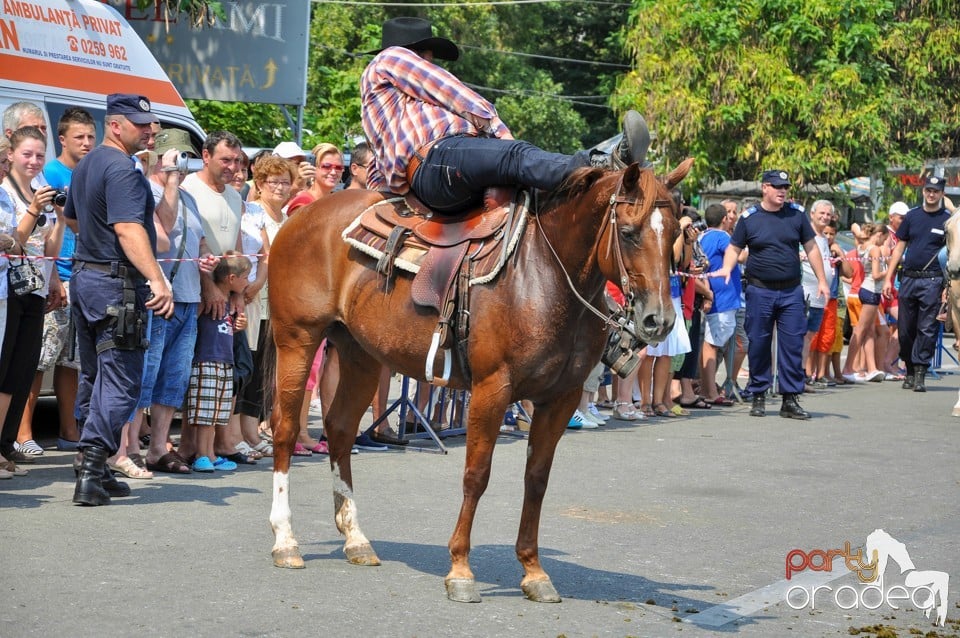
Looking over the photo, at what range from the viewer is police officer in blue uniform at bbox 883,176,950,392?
17344 mm

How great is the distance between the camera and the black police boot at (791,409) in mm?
14102

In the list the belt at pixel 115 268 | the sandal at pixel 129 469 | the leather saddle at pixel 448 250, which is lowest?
the sandal at pixel 129 469

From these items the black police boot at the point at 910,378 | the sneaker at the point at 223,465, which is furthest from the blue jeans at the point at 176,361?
the black police boot at the point at 910,378

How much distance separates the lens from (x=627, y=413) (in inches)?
536

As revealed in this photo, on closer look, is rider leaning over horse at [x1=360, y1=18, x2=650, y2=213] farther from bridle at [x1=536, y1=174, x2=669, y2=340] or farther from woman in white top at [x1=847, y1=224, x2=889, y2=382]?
woman in white top at [x1=847, y1=224, x2=889, y2=382]

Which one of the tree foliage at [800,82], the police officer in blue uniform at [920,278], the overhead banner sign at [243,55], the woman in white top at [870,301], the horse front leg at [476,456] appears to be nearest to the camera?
the horse front leg at [476,456]

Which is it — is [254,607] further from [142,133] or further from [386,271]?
[142,133]

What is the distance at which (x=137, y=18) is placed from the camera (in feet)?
62.7

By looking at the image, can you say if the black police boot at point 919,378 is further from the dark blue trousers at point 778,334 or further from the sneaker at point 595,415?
the sneaker at point 595,415

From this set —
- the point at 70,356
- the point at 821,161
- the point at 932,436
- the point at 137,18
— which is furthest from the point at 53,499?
the point at 821,161

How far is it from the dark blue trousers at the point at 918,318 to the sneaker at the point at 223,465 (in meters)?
11.0

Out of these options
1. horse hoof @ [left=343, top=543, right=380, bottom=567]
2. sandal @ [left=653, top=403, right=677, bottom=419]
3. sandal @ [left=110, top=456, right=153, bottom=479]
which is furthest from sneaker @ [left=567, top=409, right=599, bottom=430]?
horse hoof @ [left=343, top=543, right=380, bottom=567]

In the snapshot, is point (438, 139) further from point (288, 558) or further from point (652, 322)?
point (288, 558)

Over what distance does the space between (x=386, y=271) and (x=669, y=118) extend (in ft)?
74.8
